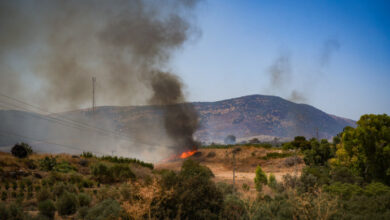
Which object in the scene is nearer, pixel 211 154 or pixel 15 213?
pixel 15 213

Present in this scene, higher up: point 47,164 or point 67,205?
point 47,164

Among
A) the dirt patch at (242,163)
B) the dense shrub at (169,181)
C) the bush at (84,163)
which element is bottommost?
the dirt patch at (242,163)

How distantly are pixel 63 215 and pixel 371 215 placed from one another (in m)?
14.5

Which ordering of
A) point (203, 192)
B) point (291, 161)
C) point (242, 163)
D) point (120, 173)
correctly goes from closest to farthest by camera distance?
1. point (203, 192)
2. point (120, 173)
3. point (291, 161)
4. point (242, 163)

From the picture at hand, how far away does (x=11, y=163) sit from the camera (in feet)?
92.4

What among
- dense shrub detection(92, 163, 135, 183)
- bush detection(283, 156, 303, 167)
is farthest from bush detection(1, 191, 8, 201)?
bush detection(283, 156, 303, 167)

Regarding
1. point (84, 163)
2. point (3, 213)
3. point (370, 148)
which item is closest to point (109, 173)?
point (84, 163)

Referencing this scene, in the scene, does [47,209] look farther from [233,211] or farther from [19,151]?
[19,151]

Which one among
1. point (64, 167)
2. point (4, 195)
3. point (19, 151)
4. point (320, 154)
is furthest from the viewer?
point (320, 154)

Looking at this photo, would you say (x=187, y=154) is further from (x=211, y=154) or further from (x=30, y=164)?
(x=30, y=164)

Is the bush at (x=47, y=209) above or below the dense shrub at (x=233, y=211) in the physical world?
below

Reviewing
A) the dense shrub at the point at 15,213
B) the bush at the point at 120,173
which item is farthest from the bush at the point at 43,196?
the bush at the point at 120,173

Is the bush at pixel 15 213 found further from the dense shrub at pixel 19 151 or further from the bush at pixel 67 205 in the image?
the dense shrub at pixel 19 151

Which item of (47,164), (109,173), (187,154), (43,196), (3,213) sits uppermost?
(47,164)
